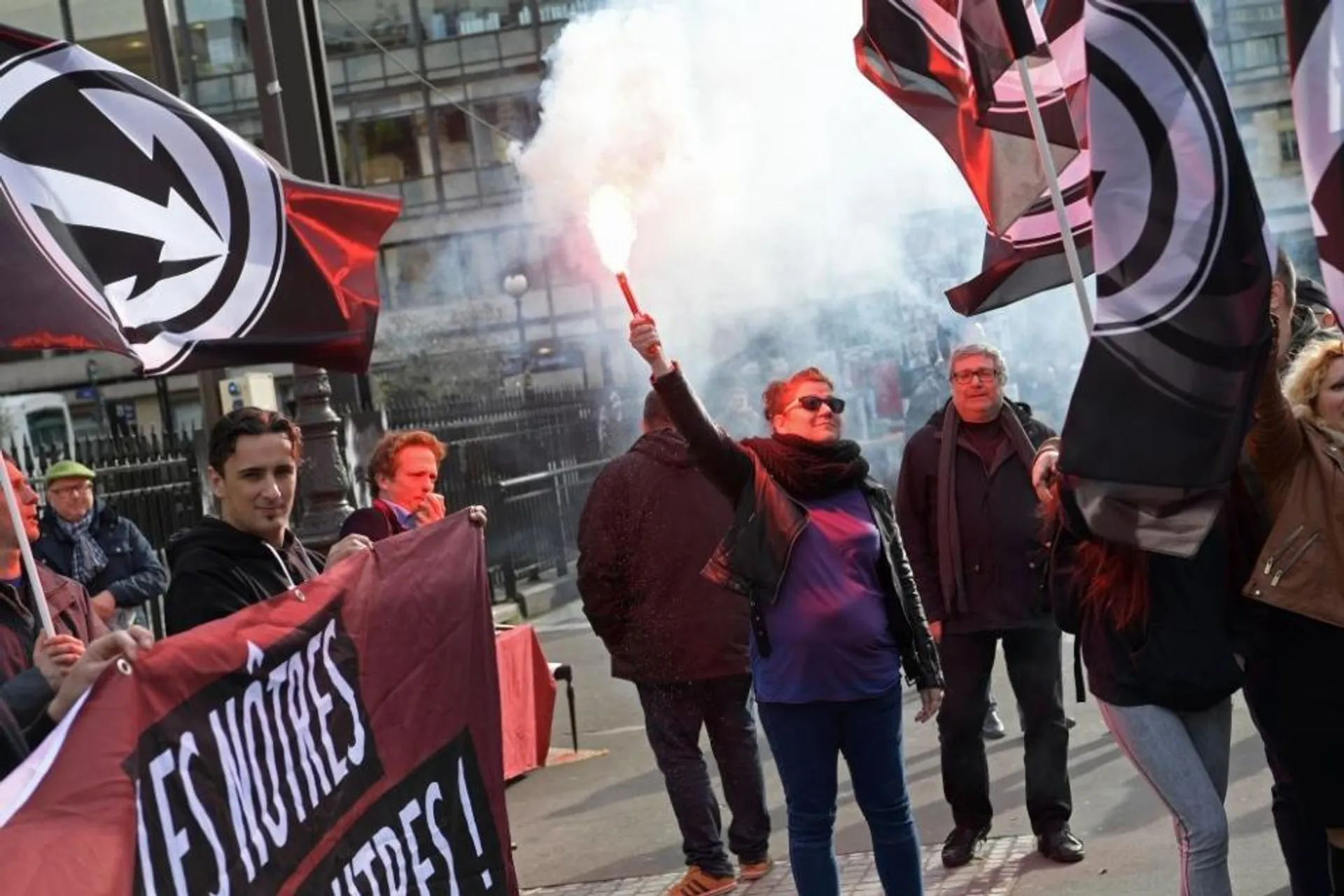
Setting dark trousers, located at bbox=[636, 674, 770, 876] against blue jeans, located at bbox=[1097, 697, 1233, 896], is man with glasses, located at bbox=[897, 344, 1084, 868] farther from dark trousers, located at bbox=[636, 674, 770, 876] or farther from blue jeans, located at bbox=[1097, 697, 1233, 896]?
blue jeans, located at bbox=[1097, 697, 1233, 896]

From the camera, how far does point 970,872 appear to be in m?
6.53

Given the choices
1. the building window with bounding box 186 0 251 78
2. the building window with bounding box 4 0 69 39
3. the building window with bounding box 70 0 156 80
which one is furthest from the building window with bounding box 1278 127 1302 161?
the building window with bounding box 70 0 156 80

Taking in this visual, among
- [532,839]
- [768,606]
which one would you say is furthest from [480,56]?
[768,606]

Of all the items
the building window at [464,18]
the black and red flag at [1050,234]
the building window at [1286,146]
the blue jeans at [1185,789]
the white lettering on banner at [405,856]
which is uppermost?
the building window at [464,18]

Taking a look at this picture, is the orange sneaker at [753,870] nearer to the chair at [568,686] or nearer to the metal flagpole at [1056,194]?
the chair at [568,686]

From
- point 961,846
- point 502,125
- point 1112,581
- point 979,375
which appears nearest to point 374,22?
point 502,125

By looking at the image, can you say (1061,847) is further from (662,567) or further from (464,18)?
(464,18)

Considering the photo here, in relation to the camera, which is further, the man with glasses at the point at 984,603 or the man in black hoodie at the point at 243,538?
the man with glasses at the point at 984,603

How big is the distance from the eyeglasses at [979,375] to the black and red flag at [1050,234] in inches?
26.6

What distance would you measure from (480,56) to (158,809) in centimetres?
3053

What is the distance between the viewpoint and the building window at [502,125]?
3145 cm

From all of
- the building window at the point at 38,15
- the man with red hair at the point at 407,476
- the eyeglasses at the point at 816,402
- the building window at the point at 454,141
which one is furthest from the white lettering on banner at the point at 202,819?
the building window at the point at 38,15

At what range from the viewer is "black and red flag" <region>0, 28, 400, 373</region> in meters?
4.65

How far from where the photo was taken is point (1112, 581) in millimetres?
4559
